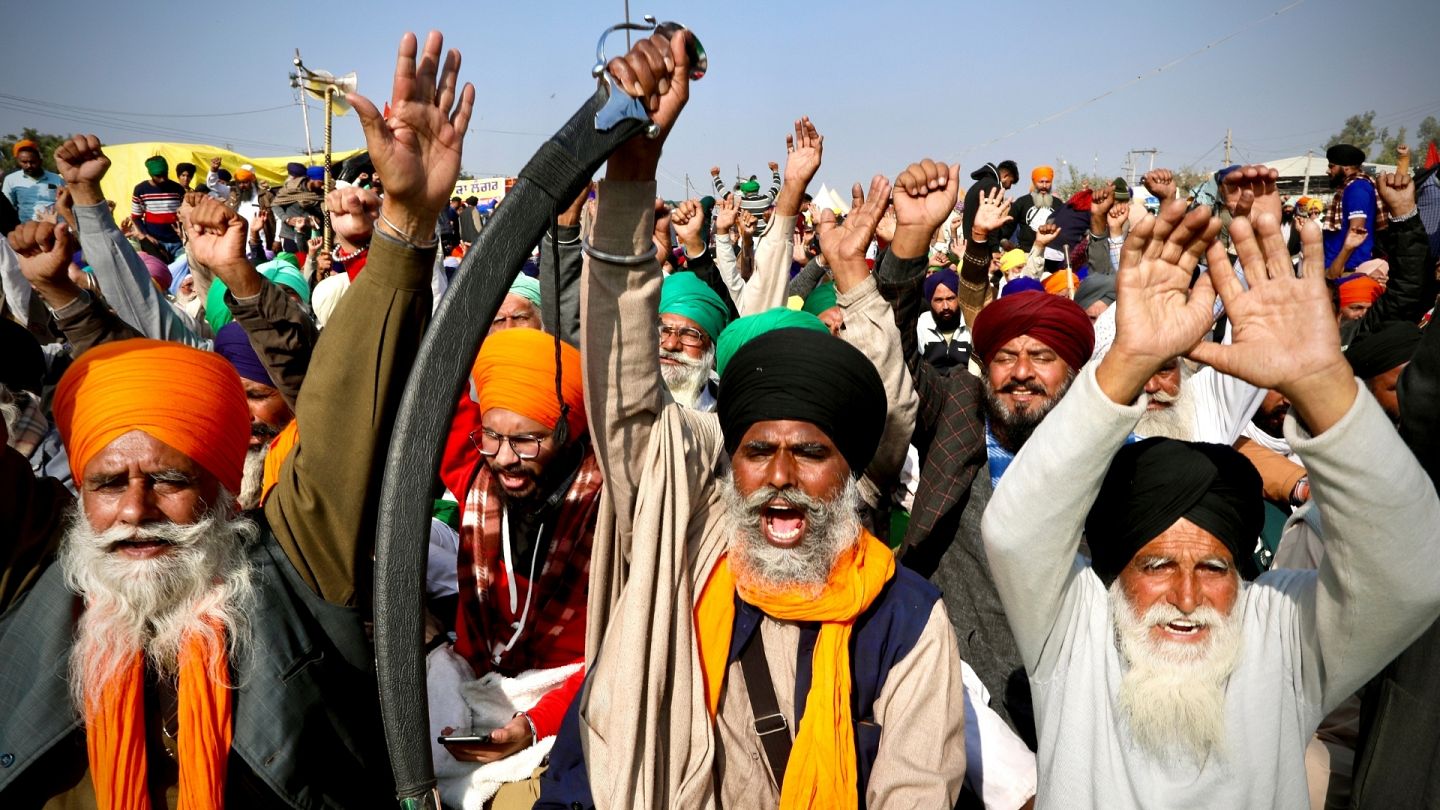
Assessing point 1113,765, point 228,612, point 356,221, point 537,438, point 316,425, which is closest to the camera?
point 316,425

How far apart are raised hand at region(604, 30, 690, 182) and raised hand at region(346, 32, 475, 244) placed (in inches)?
15.3

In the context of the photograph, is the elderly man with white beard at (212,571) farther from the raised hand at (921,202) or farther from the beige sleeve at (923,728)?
the raised hand at (921,202)

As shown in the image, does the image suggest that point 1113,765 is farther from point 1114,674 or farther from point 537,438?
point 537,438

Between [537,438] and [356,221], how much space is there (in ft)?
5.58

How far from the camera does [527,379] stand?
3.10 metres

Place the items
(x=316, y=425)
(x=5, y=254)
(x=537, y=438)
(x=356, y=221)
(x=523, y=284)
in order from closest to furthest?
(x=316, y=425)
(x=537, y=438)
(x=356, y=221)
(x=5, y=254)
(x=523, y=284)

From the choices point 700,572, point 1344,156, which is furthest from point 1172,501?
point 1344,156

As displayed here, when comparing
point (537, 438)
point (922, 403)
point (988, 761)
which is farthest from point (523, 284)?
point (988, 761)

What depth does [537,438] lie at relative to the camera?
302 centimetres

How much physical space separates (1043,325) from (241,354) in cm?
366

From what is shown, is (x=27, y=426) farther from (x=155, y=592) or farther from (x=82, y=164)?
(x=155, y=592)

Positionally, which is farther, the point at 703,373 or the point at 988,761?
the point at 703,373

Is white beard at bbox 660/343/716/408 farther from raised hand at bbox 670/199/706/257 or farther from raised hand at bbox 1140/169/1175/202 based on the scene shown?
raised hand at bbox 1140/169/1175/202

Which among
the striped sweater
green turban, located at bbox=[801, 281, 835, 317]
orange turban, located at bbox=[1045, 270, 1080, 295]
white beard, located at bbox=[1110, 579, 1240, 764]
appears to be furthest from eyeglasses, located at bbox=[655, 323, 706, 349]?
the striped sweater
